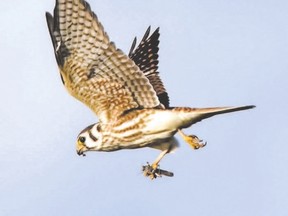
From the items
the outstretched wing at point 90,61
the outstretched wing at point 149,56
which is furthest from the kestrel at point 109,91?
the outstretched wing at point 149,56

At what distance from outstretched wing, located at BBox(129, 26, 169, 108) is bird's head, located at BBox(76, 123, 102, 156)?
1.61 m

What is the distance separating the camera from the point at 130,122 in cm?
1388

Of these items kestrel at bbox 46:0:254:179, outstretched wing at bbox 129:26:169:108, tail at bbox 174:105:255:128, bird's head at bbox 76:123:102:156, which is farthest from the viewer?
outstretched wing at bbox 129:26:169:108

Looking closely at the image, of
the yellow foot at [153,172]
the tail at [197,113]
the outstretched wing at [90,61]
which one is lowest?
the yellow foot at [153,172]

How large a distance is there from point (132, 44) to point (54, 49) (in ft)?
10.6

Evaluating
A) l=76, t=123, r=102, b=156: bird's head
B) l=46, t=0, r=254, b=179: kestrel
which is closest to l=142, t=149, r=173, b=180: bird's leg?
l=46, t=0, r=254, b=179: kestrel

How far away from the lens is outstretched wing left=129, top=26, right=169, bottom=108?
15648 mm

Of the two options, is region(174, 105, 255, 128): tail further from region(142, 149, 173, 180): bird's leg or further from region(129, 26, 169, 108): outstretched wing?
region(129, 26, 169, 108): outstretched wing

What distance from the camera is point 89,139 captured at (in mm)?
14281

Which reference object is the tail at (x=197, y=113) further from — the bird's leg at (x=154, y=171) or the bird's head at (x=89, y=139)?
the bird's head at (x=89, y=139)

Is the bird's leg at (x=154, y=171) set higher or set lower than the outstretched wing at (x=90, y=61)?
lower

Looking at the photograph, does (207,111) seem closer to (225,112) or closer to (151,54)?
(225,112)

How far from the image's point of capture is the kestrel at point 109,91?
43.9 ft

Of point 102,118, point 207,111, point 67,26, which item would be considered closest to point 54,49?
point 67,26
